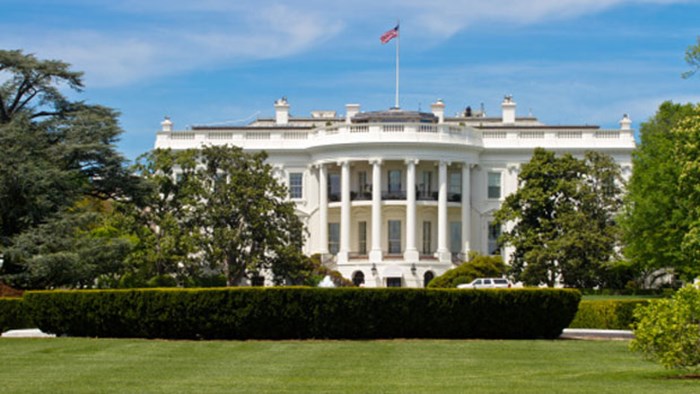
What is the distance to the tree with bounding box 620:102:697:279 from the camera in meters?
46.7

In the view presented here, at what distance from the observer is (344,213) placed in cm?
7812

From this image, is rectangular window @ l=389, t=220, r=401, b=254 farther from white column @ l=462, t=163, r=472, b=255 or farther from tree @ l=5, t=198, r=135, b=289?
tree @ l=5, t=198, r=135, b=289

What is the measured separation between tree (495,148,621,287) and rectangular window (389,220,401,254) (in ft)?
42.7

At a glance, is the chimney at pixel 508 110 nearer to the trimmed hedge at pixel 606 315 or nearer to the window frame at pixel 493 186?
the window frame at pixel 493 186

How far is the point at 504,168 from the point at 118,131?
37.0 m

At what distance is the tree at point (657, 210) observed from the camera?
153 ft

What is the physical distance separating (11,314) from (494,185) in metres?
48.3

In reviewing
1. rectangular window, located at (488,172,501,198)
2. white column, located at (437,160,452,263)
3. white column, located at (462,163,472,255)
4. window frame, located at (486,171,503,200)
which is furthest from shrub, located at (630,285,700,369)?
rectangular window, located at (488,172,501,198)

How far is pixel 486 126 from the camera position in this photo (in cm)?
8481

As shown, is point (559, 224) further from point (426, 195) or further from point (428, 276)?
point (426, 195)

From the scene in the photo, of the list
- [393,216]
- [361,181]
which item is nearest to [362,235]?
[393,216]

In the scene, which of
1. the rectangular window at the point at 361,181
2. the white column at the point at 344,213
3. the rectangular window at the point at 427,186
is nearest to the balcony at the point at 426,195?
the rectangular window at the point at 427,186

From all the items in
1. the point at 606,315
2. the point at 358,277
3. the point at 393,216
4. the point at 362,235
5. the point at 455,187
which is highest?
the point at 455,187

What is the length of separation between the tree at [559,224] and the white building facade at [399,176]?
1133 centimetres
